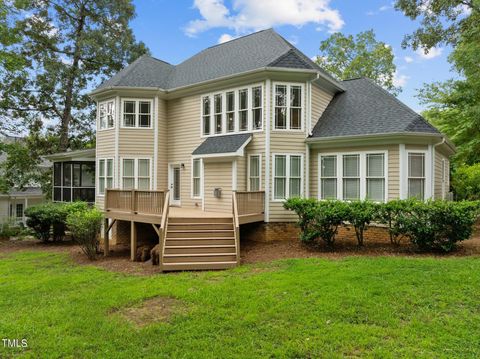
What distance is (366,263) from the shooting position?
757 centimetres

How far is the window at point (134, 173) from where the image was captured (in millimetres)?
14281

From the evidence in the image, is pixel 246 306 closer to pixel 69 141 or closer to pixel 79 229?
pixel 79 229

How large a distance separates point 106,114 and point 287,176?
906 centimetres

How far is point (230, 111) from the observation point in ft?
42.0

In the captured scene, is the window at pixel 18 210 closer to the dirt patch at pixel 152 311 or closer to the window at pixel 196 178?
the window at pixel 196 178

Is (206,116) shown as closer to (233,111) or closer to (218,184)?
(233,111)

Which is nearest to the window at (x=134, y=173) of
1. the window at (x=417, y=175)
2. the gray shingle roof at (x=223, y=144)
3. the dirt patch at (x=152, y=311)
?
the gray shingle roof at (x=223, y=144)

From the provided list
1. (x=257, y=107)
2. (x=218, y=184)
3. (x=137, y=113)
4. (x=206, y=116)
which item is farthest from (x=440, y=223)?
(x=137, y=113)

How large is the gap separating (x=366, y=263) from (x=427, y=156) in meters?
5.19

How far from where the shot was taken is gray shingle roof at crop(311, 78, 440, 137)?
34.5ft

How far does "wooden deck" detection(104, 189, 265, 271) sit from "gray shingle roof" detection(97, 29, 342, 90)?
5.19 m

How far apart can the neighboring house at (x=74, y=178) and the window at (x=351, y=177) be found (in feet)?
42.2

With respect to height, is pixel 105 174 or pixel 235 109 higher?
pixel 235 109

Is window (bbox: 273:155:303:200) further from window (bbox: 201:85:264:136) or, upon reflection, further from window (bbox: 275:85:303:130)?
window (bbox: 201:85:264:136)
